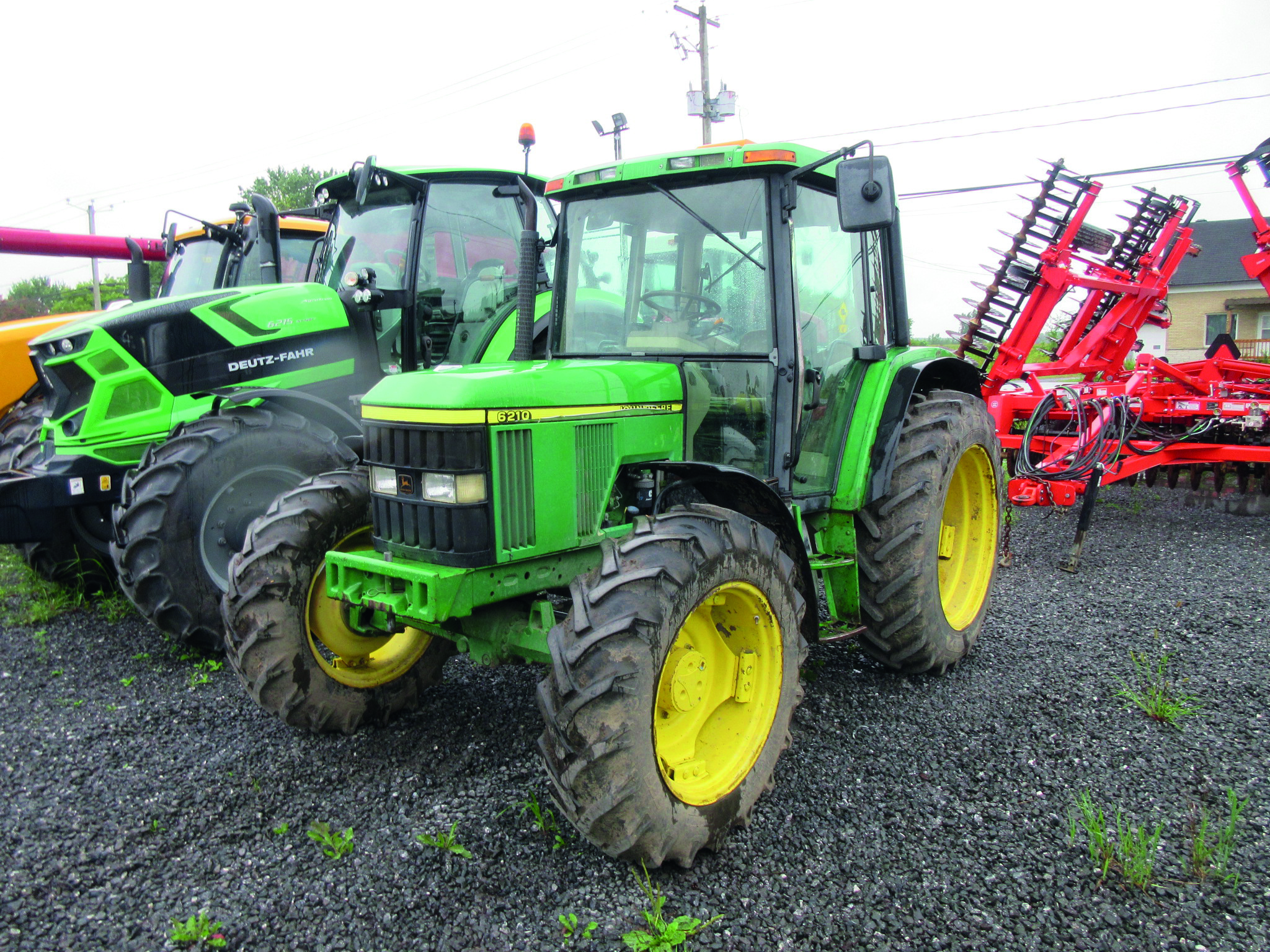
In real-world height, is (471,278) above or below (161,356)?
above

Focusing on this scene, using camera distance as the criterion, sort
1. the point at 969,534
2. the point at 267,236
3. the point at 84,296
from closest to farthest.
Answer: the point at 969,534 → the point at 267,236 → the point at 84,296

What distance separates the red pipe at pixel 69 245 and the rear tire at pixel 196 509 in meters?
3.81

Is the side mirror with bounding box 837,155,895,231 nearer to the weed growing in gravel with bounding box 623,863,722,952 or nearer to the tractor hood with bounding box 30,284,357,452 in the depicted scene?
the weed growing in gravel with bounding box 623,863,722,952

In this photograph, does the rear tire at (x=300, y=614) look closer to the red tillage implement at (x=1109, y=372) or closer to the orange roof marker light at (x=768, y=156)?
the orange roof marker light at (x=768, y=156)

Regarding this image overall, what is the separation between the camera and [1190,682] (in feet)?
13.2

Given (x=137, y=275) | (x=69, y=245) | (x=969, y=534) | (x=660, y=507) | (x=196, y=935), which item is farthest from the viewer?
(x=69, y=245)

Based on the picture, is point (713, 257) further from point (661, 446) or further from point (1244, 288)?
point (1244, 288)

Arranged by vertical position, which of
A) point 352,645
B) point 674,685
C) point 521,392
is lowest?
point 352,645

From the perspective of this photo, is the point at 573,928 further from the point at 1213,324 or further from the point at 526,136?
the point at 1213,324

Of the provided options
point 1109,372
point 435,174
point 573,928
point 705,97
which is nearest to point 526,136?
point 435,174

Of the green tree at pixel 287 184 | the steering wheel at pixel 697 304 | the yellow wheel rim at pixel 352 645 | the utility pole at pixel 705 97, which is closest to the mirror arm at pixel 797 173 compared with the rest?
the steering wheel at pixel 697 304

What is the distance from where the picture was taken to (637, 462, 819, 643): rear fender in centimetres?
310

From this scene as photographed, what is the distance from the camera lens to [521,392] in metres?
2.82

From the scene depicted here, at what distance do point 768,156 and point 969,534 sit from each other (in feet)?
8.15
